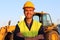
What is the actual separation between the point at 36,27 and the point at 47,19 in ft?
33.3

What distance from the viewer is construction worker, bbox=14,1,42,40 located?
516cm

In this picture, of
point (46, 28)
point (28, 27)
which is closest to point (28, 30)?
point (28, 27)

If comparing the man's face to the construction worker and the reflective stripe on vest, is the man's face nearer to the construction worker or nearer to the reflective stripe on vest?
the construction worker

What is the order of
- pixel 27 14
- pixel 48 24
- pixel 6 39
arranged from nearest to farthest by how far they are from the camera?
pixel 27 14 → pixel 6 39 → pixel 48 24

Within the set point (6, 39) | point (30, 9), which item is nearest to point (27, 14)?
point (30, 9)

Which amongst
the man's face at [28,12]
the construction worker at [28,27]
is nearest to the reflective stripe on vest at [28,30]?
the construction worker at [28,27]

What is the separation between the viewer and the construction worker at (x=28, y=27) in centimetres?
516

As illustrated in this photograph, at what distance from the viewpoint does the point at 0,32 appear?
14.3m

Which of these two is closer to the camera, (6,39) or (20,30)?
(20,30)

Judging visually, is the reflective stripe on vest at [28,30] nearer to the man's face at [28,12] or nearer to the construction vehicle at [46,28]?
the man's face at [28,12]

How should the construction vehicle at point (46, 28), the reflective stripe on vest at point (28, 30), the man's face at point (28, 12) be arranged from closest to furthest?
the man's face at point (28, 12) < the reflective stripe on vest at point (28, 30) < the construction vehicle at point (46, 28)

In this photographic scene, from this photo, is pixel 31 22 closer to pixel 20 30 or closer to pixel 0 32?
pixel 20 30

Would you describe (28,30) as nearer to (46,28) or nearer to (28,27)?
(28,27)

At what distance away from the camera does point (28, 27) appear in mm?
5301
